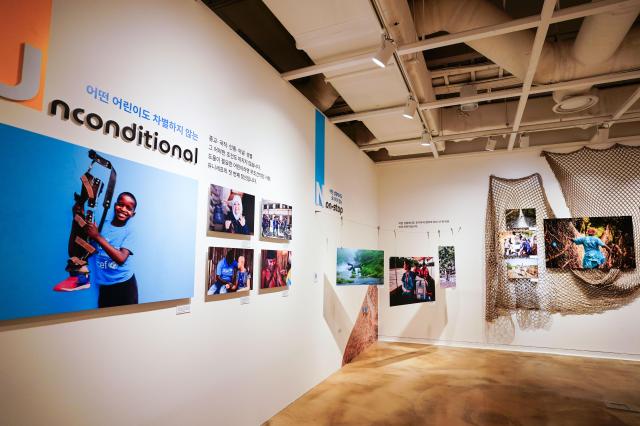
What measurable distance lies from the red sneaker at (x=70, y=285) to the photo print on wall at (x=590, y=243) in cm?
670

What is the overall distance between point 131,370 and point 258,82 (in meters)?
2.68

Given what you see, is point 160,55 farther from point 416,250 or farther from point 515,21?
point 416,250

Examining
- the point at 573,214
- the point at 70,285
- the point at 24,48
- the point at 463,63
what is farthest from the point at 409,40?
the point at 573,214

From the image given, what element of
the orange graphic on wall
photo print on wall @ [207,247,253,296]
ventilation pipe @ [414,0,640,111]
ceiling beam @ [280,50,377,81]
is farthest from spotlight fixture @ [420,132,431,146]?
the orange graphic on wall

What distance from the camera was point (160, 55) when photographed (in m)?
2.50

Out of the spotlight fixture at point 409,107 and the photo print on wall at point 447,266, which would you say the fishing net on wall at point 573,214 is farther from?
the spotlight fixture at point 409,107

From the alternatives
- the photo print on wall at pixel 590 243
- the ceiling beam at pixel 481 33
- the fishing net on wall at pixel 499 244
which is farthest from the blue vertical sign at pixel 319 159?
the photo print on wall at pixel 590 243

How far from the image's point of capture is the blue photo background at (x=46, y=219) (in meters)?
1.66

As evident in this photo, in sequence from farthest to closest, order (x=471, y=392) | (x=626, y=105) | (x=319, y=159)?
(x=319, y=159) < (x=626, y=105) < (x=471, y=392)

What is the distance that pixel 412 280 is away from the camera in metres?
5.98

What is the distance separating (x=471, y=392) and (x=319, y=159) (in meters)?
3.32

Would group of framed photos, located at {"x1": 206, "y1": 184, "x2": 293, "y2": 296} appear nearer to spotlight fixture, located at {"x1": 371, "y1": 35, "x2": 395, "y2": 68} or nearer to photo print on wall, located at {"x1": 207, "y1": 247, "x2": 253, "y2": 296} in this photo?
photo print on wall, located at {"x1": 207, "y1": 247, "x2": 253, "y2": 296}

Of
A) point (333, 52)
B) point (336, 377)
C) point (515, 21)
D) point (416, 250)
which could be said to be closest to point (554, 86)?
point (515, 21)

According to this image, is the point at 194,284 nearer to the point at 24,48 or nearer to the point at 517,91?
the point at 24,48
